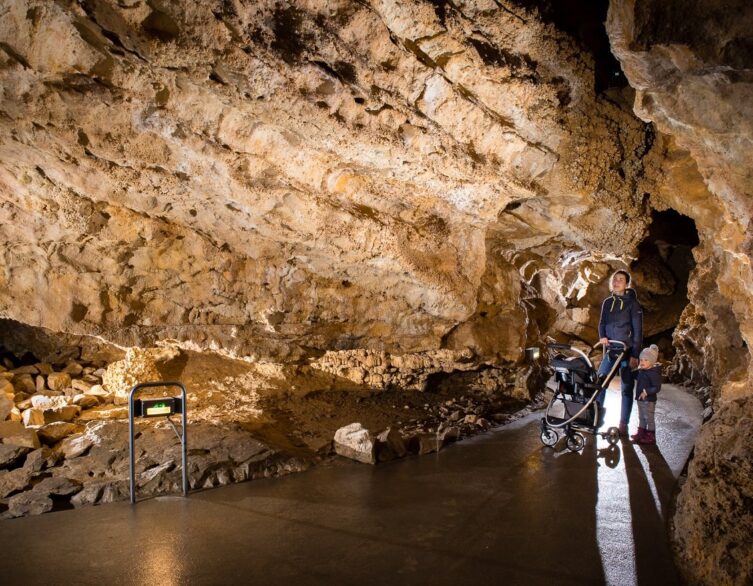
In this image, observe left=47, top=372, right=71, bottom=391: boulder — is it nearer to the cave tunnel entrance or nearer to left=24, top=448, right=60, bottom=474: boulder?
left=24, top=448, right=60, bottom=474: boulder

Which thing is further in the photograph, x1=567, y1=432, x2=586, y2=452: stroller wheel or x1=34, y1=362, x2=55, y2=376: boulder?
x1=34, y1=362, x2=55, y2=376: boulder

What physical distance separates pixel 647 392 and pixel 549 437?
1.23 metres

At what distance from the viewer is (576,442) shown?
5.52m

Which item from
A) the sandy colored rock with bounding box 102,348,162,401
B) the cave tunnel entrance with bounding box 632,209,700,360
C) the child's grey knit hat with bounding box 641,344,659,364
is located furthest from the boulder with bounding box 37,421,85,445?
the cave tunnel entrance with bounding box 632,209,700,360

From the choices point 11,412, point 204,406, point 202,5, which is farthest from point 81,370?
point 202,5

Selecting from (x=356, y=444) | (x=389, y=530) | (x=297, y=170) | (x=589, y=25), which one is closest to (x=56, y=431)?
(x=356, y=444)

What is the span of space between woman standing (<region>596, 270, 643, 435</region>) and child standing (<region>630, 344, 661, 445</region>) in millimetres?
122

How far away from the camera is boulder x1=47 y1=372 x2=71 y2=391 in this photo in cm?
840

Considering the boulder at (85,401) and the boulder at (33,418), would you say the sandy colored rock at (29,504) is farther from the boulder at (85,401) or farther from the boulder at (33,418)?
the boulder at (85,401)

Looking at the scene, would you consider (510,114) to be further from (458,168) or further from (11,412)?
(11,412)

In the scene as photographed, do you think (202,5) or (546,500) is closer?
(202,5)

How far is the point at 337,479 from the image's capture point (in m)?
5.06

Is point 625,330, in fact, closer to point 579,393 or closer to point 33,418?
point 579,393

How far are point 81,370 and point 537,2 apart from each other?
9.21 meters
